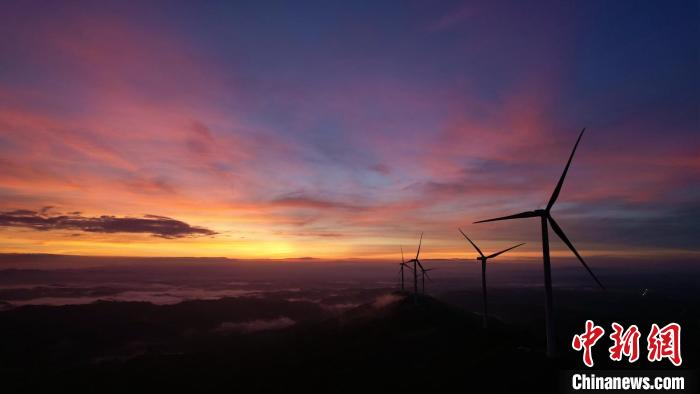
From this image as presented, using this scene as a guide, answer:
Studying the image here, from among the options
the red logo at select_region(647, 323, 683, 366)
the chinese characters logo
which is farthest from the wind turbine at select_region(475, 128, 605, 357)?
the red logo at select_region(647, 323, 683, 366)

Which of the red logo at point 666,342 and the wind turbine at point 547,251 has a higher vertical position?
the wind turbine at point 547,251

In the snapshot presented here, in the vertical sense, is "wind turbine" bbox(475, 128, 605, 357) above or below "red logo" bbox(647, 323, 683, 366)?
above

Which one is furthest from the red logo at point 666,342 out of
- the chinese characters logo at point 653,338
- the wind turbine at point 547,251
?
the wind turbine at point 547,251

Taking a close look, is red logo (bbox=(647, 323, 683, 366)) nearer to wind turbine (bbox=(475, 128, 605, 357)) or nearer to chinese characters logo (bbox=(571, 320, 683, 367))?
chinese characters logo (bbox=(571, 320, 683, 367))

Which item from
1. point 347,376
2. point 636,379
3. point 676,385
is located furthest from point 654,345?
point 347,376

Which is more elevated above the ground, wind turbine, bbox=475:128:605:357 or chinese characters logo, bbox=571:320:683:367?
wind turbine, bbox=475:128:605:357

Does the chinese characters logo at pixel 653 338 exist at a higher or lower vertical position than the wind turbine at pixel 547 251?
lower

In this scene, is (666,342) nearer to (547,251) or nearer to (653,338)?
(653,338)

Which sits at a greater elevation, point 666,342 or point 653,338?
point 653,338

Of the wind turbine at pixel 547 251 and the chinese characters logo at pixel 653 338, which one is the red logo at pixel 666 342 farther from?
the wind turbine at pixel 547 251

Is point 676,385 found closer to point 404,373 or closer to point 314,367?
point 404,373

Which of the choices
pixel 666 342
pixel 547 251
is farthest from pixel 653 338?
pixel 547 251
